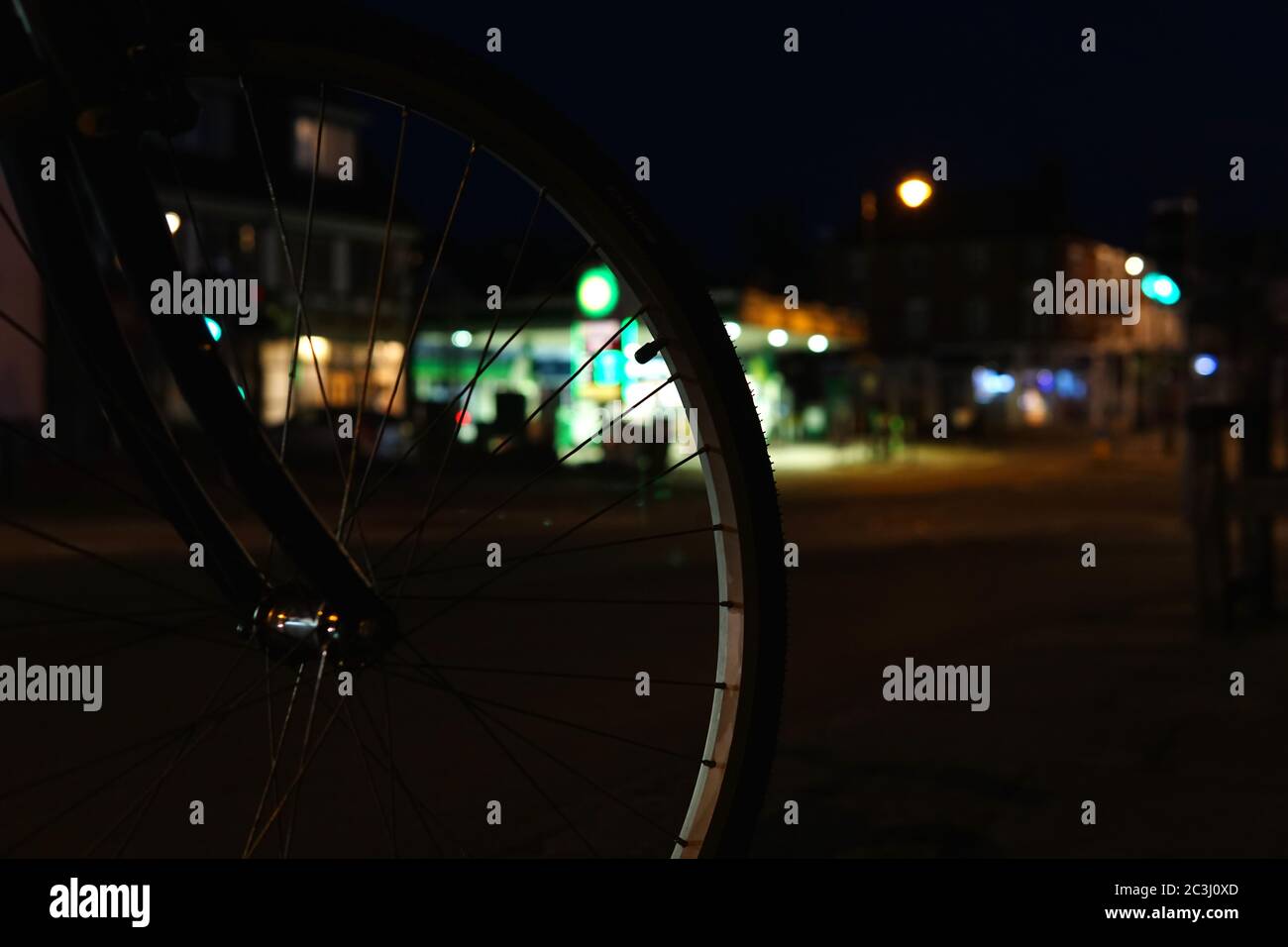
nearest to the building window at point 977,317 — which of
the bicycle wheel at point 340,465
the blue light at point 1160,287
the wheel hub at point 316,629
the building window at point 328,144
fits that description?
the building window at point 328,144

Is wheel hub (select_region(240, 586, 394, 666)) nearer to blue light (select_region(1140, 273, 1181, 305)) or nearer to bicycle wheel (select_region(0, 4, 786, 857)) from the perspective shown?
bicycle wheel (select_region(0, 4, 786, 857))

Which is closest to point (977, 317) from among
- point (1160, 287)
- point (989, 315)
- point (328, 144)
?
point (989, 315)

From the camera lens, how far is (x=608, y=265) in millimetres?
3004

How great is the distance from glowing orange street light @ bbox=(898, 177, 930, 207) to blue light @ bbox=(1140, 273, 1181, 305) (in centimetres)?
293

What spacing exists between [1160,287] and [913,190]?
403 centimetres

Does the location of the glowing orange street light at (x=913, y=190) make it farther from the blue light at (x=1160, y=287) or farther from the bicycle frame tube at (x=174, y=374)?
the bicycle frame tube at (x=174, y=374)

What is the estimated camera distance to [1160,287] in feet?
56.2

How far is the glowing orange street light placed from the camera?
14352mm

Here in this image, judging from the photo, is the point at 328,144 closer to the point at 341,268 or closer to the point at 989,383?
the point at 341,268

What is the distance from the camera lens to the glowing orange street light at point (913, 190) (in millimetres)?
14352

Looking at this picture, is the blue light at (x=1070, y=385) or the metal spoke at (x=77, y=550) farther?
the blue light at (x=1070, y=385)

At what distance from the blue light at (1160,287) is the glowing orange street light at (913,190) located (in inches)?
115
